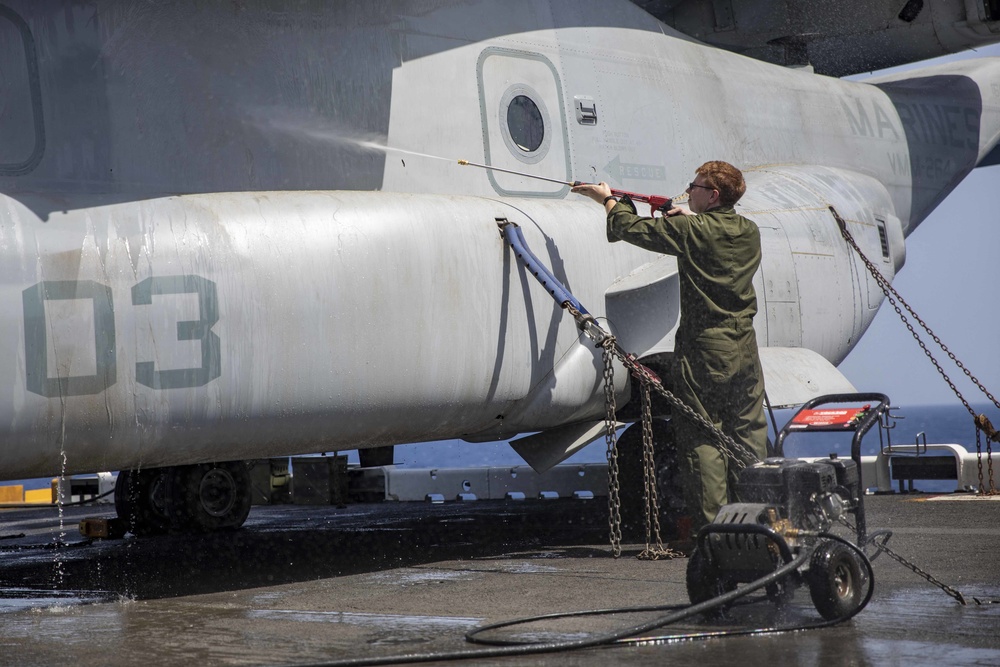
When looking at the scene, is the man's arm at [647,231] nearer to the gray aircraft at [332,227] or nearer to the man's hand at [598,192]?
the man's hand at [598,192]

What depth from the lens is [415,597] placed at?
5.27m

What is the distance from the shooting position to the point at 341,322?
18.8ft

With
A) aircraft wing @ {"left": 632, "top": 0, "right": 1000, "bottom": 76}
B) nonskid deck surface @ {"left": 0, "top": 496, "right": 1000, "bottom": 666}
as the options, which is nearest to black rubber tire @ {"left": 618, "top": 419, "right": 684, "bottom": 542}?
nonskid deck surface @ {"left": 0, "top": 496, "right": 1000, "bottom": 666}

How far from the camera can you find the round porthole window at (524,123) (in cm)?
702

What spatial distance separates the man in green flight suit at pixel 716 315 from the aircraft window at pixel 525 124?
4.42 feet

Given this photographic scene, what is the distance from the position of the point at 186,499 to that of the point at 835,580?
7.06m

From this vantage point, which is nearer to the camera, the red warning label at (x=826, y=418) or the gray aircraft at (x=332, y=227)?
the gray aircraft at (x=332, y=227)

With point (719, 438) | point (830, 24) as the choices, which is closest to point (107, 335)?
point (719, 438)

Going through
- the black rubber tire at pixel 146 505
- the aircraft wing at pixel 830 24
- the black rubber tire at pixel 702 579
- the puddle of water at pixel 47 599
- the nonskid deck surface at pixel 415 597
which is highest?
the aircraft wing at pixel 830 24

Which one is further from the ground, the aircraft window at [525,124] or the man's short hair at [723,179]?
the aircraft window at [525,124]

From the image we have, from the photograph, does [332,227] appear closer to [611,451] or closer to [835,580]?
[611,451]

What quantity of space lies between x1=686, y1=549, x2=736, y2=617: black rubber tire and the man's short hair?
2.15m

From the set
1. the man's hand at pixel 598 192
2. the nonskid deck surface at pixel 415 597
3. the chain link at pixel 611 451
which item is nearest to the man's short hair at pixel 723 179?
the man's hand at pixel 598 192

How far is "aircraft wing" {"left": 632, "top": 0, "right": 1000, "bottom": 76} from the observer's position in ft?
31.9
